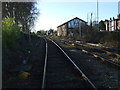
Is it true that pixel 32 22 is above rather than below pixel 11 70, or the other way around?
above

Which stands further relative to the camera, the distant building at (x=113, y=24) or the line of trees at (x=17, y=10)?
the distant building at (x=113, y=24)

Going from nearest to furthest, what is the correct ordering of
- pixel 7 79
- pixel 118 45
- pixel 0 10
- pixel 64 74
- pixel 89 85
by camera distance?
pixel 89 85, pixel 7 79, pixel 64 74, pixel 118 45, pixel 0 10

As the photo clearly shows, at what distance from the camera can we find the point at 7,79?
28.2ft

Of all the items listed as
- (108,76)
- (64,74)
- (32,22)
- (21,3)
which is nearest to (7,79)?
(64,74)

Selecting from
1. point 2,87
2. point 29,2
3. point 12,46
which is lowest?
point 2,87

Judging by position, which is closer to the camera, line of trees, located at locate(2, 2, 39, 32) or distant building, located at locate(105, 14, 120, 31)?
line of trees, located at locate(2, 2, 39, 32)

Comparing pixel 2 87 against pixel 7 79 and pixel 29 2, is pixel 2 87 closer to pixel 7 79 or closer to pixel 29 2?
pixel 7 79

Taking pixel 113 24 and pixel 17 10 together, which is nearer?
pixel 17 10

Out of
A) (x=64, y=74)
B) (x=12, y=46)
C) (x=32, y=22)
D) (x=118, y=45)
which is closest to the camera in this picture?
(x=64, y=74)

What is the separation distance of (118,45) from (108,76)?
1560 centimetres

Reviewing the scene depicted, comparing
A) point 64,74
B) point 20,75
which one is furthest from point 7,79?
point 64,74

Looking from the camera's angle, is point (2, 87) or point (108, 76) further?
point (108, 76)

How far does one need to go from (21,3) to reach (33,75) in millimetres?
22156

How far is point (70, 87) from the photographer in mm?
7074
